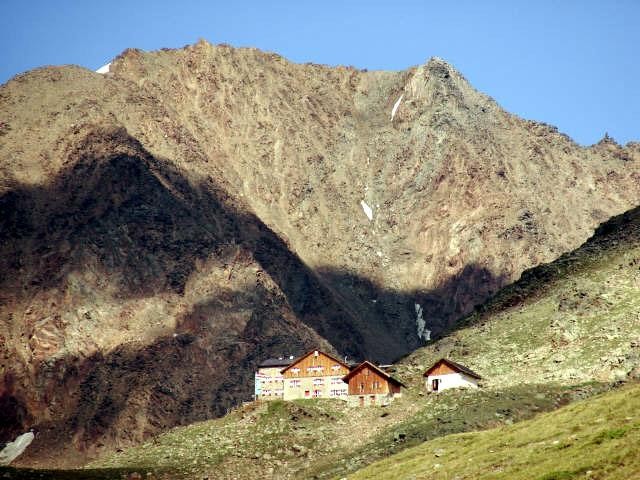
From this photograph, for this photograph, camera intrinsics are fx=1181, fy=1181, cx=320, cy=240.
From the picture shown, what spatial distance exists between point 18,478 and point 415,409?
133ft

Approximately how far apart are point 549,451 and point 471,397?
181 feet

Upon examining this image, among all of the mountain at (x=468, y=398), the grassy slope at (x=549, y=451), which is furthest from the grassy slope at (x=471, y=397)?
the grassy slope at (x=549, y=451)

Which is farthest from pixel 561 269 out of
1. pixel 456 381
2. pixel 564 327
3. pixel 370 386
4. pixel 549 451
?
pixel 549 451

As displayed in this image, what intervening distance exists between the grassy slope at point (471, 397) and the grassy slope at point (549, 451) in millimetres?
22695

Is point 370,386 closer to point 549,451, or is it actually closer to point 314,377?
point 314,377

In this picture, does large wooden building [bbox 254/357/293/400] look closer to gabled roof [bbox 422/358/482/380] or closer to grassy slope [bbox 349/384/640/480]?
gabled roof [bbox 422/358/482/380]

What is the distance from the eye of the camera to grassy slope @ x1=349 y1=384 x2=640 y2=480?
58.2m

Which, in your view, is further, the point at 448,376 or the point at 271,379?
the point at 271,379

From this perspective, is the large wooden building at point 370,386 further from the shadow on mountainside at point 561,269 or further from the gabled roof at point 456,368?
the shadow on mountainside at point 561,269

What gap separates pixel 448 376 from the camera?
12756 cm

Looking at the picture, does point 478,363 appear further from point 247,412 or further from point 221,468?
point 221,468

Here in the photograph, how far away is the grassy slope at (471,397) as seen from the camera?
110562 mm

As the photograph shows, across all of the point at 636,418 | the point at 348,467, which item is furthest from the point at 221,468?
the point at 636,418

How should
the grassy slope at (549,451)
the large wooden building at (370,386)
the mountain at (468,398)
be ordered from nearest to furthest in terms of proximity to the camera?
the grassy slope at (549,451) → the mountain at (468,398) → the large wooden building at (370,386)
